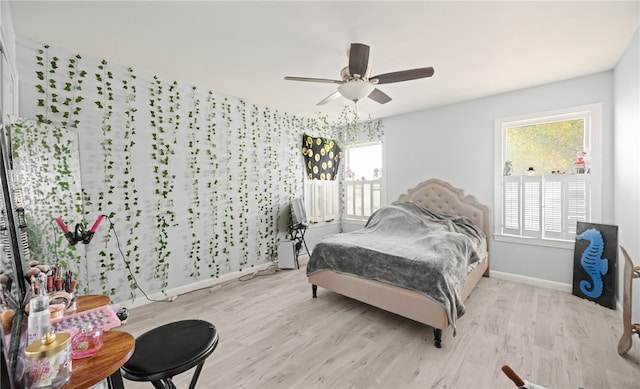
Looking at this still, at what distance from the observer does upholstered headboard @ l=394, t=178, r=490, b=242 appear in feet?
12.7

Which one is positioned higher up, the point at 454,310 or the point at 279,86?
the point at 279,86

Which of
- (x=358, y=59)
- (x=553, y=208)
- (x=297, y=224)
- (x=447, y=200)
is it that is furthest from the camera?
(x=297, y=224)

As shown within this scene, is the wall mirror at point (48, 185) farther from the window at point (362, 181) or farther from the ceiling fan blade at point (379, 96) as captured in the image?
the window at point (362, 181)

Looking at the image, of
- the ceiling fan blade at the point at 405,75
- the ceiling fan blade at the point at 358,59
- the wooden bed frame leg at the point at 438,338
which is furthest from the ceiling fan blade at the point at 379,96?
the wooden bed frame leg at the point at 438,338

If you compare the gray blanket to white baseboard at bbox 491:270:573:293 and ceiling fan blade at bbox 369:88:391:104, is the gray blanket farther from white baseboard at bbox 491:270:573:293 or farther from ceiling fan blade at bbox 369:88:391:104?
ceiling fan blade at bbox 369:88:391:104

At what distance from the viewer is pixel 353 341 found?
2287mm

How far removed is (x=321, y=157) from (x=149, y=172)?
117 inches

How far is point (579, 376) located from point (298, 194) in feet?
12.9

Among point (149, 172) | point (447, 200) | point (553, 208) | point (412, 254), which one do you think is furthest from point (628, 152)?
point (149, 172)

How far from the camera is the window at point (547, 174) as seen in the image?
10.4 ft

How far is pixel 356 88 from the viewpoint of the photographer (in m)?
2.34

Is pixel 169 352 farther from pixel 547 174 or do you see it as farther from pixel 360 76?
pixel 547 174

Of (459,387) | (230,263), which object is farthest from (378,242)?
(230,263)

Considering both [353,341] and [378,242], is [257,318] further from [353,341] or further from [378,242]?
[378,242]
